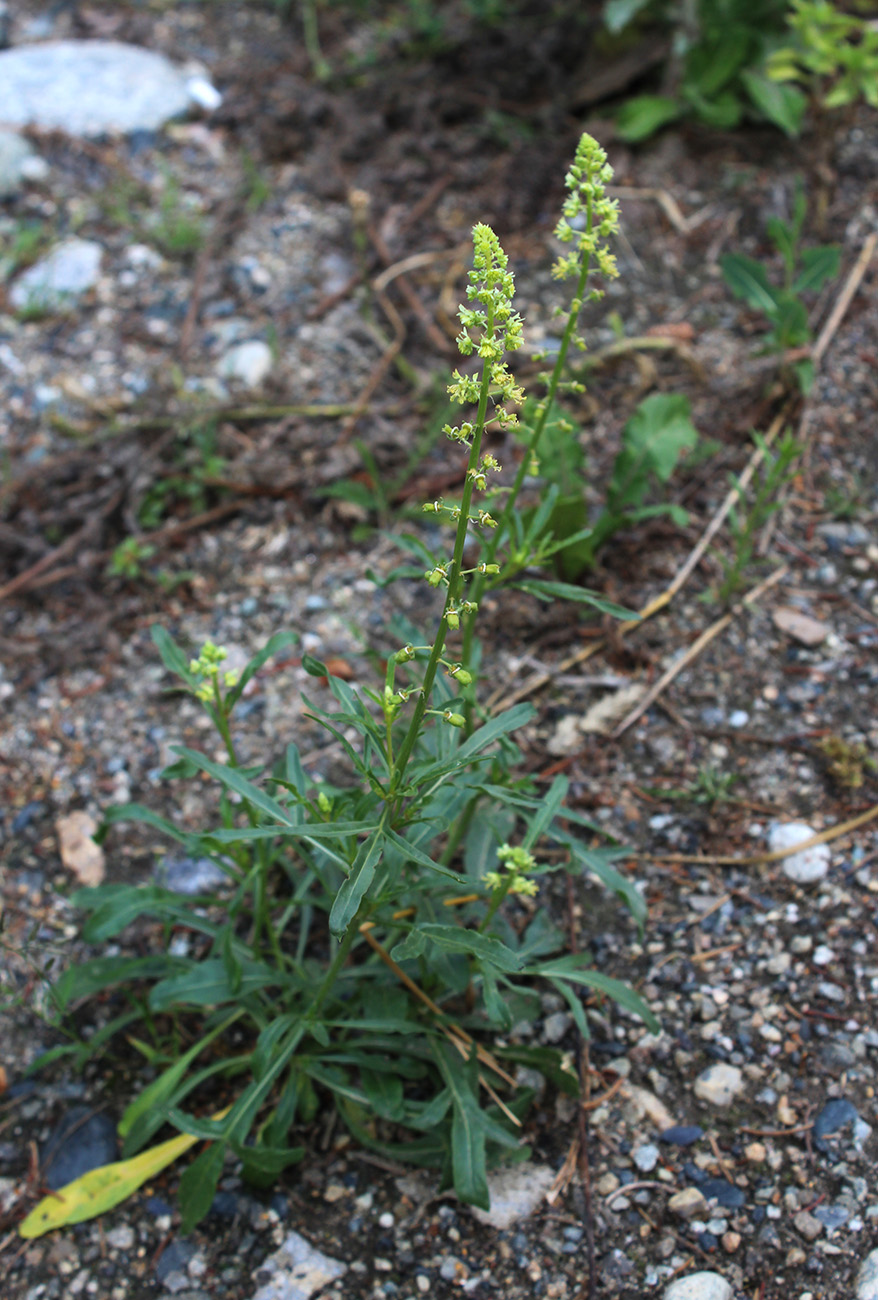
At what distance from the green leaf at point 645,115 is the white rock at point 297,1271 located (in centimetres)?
452

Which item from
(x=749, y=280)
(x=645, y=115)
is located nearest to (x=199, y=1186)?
(x=749, y=280)

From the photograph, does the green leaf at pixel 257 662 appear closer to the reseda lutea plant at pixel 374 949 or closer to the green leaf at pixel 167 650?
the reseda lutea plant at pixel 374 949

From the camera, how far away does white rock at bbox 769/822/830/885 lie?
2.74m

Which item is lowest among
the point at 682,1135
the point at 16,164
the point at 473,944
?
the point at 682,1135

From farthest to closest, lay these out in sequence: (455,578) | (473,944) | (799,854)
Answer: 1. (799,854)
2. (473,944)
3. (455,578)

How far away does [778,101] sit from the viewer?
436cm

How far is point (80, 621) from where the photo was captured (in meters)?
3.64

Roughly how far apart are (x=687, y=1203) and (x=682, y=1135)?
5.7 inches

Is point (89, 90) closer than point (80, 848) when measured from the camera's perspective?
Answer: No

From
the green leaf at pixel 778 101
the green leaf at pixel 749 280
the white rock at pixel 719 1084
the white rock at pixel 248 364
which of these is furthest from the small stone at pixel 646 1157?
the green leaf at pixel 778 101

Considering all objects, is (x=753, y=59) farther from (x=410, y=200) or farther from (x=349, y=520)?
(x=349, y=520)

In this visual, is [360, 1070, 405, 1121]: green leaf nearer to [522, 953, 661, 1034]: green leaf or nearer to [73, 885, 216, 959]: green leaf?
[522, 953, 661, 1034]: green leaf

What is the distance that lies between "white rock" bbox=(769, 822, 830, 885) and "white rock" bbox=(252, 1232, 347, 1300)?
1.51 metres

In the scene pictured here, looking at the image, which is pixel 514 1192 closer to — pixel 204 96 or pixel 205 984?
pixel 205 984
